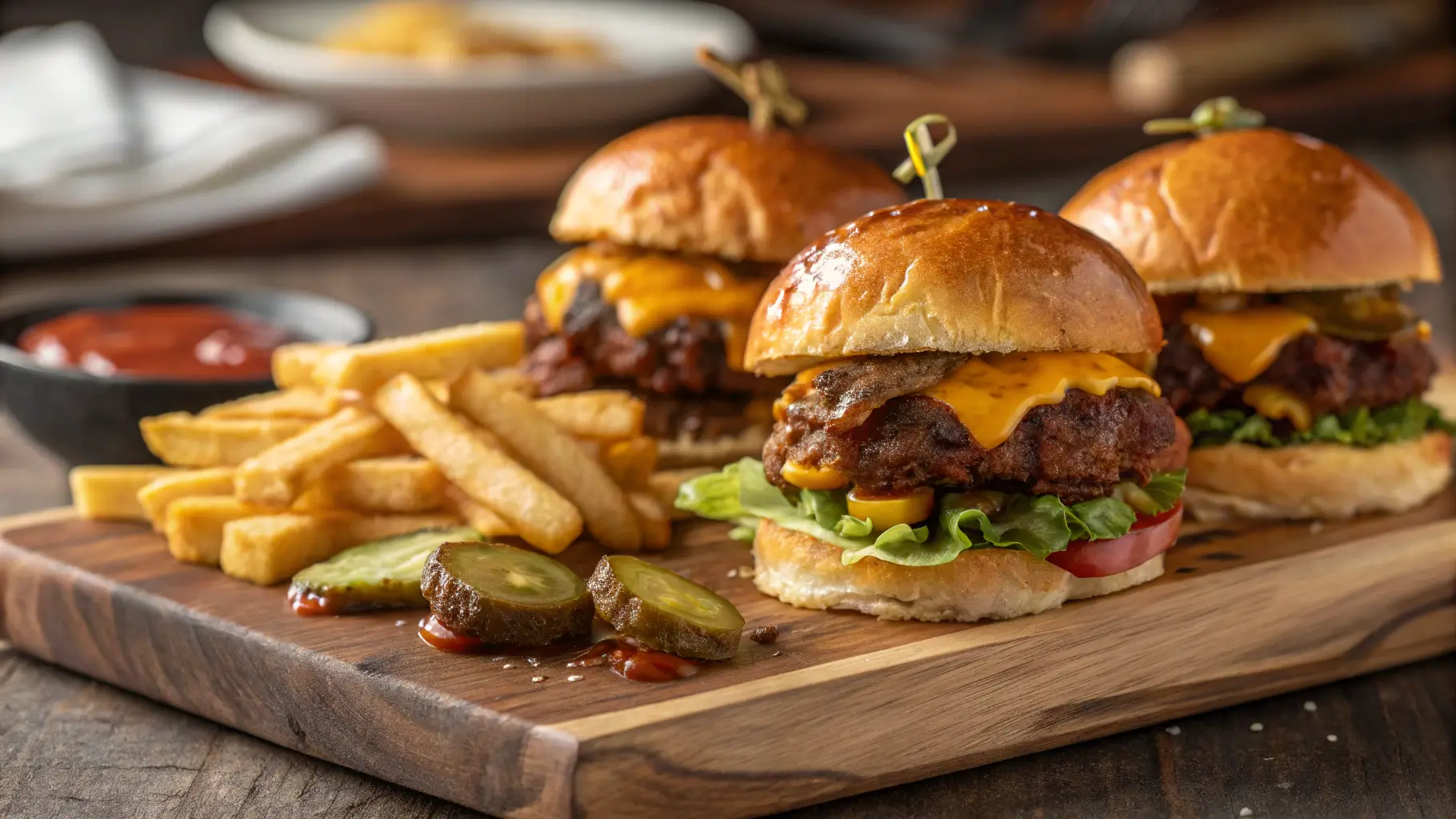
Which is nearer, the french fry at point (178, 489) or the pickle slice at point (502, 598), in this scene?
the pickle slice at point (502, 598)

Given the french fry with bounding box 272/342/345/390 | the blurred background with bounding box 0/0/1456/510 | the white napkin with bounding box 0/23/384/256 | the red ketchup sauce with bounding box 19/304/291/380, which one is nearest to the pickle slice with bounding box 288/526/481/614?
the french fry with bounding box 272/342/345/390

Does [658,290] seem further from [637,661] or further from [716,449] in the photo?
[637,661]

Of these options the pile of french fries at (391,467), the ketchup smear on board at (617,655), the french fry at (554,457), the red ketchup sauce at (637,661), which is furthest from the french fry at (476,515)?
the red ketchup sauce at (637,661)

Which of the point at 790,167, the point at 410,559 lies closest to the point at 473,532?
the point at 410,559

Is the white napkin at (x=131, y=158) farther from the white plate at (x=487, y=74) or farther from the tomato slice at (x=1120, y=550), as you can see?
the tomato slice at (x=1120, y=550)

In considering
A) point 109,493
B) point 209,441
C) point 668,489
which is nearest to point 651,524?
point 668,489

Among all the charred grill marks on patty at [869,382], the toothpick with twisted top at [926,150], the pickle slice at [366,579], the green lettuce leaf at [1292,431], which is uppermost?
the toothpick with twisted top at [926,150]
